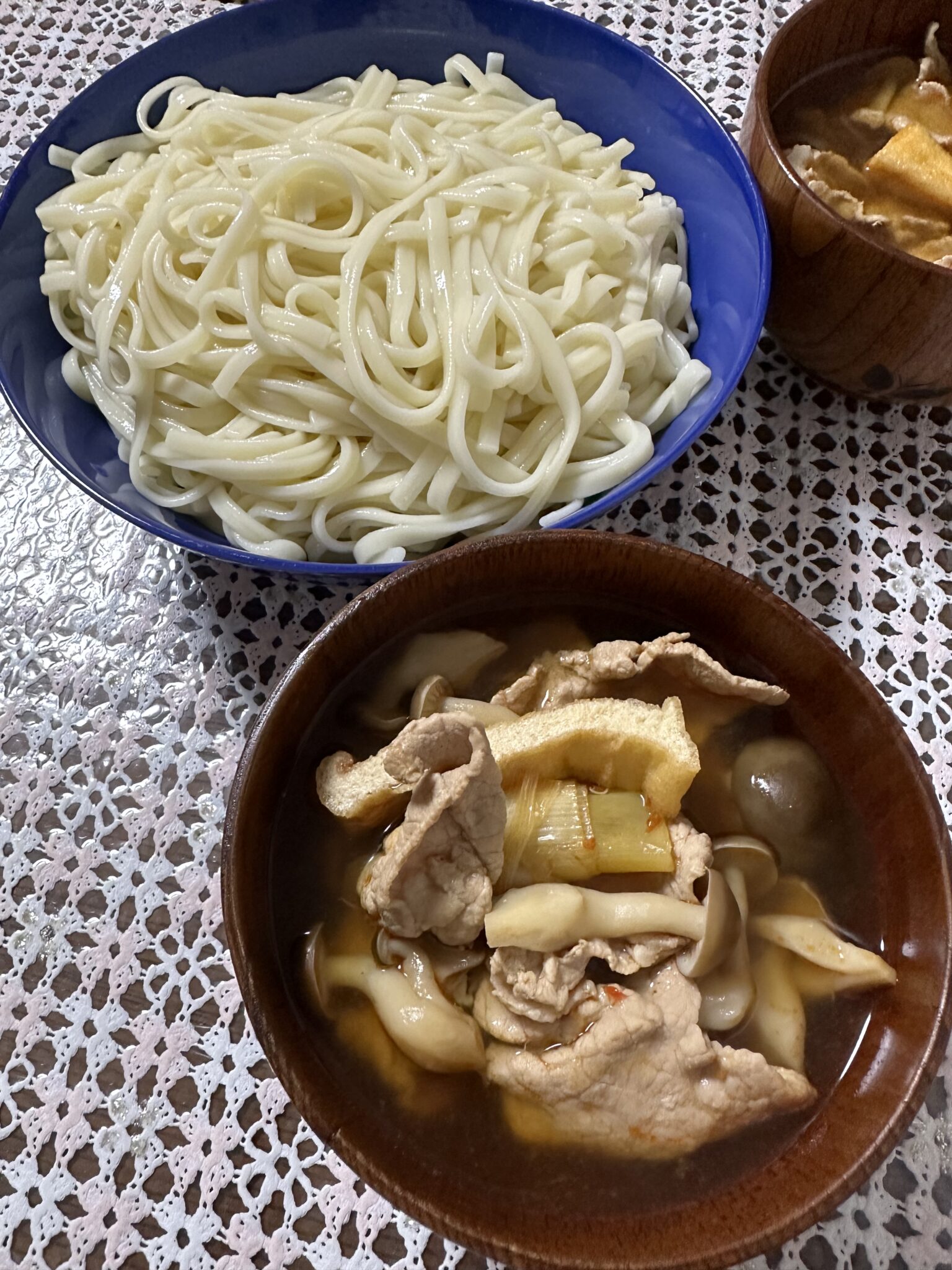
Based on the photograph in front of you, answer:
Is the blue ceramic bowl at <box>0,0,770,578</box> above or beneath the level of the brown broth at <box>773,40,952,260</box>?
beneath

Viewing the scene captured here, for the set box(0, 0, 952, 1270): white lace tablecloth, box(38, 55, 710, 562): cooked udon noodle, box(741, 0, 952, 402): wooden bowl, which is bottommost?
box(0, 0, 952, 1270): white lace tablecloth

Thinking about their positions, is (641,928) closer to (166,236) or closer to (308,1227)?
(308,1227)

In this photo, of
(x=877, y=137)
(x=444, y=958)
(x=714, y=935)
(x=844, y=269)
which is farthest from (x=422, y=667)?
(x=877, y=137)

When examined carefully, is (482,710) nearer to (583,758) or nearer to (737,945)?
(583,758)

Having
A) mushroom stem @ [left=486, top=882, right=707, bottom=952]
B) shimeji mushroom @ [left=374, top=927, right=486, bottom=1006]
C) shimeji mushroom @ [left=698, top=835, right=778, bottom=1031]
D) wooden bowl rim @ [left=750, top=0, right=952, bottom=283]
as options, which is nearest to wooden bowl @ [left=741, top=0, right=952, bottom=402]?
wooden bowl rim @ [left=750, top=0, right=952, bottom=283]

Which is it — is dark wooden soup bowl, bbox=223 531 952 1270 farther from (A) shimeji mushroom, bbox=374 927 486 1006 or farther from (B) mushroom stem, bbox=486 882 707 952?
(B) mushroom stem, bbox=486 882 707 952

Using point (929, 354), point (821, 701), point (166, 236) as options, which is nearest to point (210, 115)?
point (166, 236)

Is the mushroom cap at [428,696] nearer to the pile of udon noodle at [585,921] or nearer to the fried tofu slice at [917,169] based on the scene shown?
the pile of udon noodle at [585,921]
